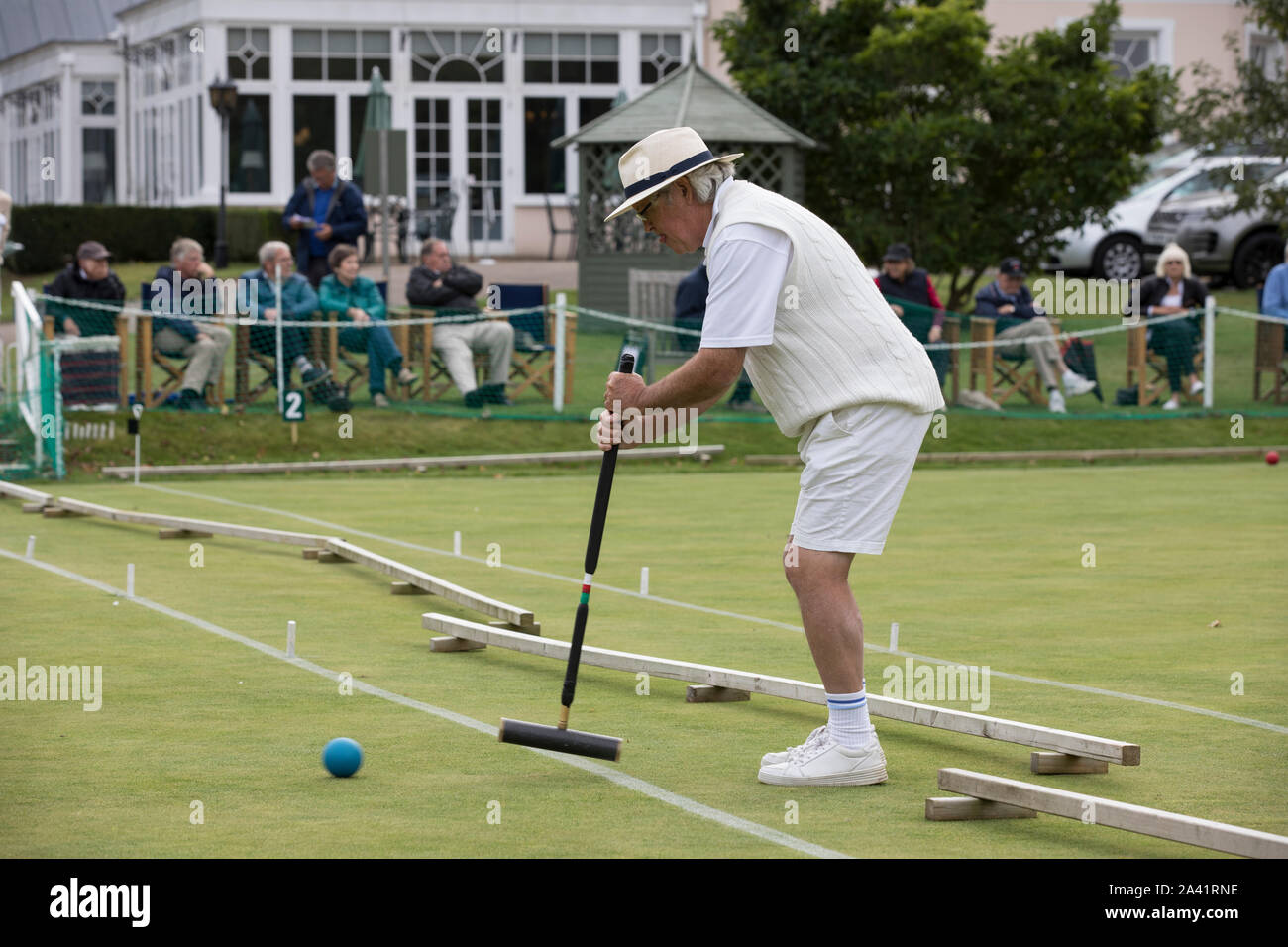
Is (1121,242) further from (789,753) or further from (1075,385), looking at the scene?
(789,753)

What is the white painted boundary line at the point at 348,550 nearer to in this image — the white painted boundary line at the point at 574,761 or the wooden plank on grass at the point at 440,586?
the wooden plank on grass at the point at 440,586

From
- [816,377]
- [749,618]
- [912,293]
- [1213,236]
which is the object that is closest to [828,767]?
[816,377]

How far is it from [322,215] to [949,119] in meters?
9.76

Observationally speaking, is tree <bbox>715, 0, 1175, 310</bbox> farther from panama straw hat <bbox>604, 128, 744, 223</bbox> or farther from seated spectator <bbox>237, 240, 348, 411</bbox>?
panama straw hat <bbox>604, 128, 744, 223</bbox>

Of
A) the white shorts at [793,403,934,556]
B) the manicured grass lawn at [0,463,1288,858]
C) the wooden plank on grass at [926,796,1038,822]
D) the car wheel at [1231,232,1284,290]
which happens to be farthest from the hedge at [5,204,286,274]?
the wooden plank on grass at [926,796,1038,822]

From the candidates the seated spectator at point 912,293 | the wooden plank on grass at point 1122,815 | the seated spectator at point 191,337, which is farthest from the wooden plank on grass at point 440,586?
the seated spectator at point 912,293

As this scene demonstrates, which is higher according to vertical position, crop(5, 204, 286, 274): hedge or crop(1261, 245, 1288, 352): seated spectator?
crop(5, 204, 286, 274): hedge

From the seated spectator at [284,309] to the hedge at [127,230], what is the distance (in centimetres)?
1342

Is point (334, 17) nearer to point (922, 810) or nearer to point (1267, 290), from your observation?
point (1267, 290)

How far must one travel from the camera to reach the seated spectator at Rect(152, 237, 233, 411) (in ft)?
55.6

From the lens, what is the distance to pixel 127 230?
102 ft

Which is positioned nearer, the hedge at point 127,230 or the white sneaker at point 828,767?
the white sneaker at point 828,767

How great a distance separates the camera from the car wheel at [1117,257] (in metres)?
28.2

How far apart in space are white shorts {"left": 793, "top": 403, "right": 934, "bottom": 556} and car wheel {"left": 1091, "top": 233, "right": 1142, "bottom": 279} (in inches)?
918
